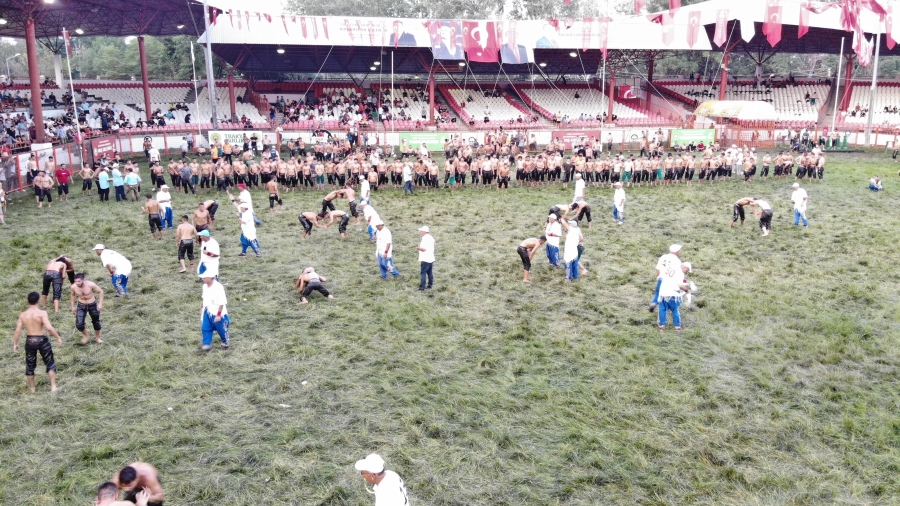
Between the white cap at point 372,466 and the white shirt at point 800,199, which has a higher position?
the white shirt at point 800,199

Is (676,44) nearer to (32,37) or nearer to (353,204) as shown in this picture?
(353,204)

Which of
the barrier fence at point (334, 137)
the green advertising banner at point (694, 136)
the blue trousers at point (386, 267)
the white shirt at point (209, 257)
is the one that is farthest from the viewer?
the green advertising banner at point (694, 136)

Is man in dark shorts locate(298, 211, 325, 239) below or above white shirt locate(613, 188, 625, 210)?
below

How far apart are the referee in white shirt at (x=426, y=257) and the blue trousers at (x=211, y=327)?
393 cm

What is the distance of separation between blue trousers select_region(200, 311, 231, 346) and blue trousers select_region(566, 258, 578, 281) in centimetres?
666

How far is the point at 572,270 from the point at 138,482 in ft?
31.2

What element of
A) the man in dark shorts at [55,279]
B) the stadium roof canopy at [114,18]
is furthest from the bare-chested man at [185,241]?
the stadium roof canopy at [114,18]

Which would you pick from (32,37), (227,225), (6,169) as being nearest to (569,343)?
(227,225)

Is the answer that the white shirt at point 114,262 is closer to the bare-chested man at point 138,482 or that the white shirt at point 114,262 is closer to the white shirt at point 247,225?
the white shirt at point 247,225

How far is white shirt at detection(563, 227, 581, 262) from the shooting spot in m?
12.8

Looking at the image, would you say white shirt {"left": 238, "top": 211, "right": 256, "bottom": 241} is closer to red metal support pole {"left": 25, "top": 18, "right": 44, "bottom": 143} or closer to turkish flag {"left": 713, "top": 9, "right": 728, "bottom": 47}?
red metal support pole {"left": 25, "top": 18, "right": 44, "bottom": 143}

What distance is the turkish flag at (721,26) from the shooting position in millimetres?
35938

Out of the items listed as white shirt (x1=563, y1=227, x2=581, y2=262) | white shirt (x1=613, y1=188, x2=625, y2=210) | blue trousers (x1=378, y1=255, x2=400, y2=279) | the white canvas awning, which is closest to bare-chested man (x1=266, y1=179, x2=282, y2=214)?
blue trousers (x1=378, y1=255, x2=400, y2=279)

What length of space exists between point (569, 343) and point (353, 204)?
9.84 meters
